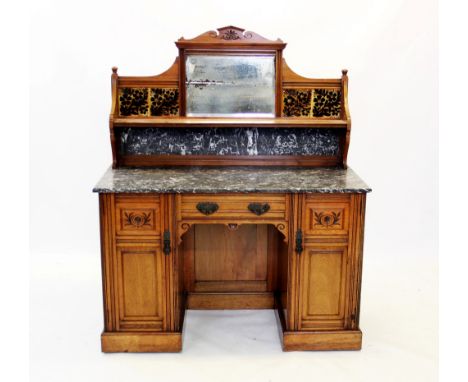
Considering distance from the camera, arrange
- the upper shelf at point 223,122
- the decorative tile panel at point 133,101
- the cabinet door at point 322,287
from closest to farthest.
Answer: the cabinet door at point 322,287, the upper shelf at point 223,122, the decorative tile panel at point 133,101

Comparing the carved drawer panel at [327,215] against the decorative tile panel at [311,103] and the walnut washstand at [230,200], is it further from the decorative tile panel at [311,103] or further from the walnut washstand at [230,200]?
the decorative tile panel at [311,103]

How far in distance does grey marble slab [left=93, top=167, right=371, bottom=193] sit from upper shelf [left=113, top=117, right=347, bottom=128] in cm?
27

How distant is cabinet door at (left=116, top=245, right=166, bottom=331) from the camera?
3.95 meters

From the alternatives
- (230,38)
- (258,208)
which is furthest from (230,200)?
(230,38)

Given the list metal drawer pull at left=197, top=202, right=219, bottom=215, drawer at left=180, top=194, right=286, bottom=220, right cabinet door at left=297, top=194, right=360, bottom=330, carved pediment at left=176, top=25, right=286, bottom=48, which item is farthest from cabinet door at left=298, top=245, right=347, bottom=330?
carved pediment at left=176, top=25, right=286, bottom=48

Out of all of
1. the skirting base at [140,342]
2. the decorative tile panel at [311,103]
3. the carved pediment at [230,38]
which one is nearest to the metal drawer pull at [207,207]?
the skirting base at [140,342]

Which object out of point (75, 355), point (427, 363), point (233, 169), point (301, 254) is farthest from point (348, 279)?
point (75, 355)

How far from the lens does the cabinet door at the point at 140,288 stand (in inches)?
155

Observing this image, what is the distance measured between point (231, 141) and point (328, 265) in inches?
41.1

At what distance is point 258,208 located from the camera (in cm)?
389

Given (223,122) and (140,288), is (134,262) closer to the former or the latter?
(140,288)

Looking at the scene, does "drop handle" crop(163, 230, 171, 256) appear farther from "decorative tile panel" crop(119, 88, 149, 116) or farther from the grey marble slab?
"decorative tile panel" crop(119, 88, 149, 116)

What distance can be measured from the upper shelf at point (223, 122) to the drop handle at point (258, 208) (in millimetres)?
587

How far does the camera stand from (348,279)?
4.01 m
